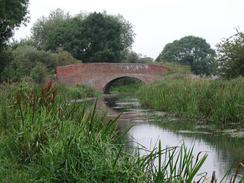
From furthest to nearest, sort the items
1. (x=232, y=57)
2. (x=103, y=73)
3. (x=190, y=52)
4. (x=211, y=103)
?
(x=190, y=52) → (x=103, y=73) → (x=232, y=57) → (x=211, y=103)

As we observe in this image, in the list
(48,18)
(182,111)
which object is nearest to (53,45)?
(48,18)

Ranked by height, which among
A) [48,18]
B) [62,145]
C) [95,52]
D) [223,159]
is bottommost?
[223,159]

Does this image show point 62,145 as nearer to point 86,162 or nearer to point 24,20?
point 86,162

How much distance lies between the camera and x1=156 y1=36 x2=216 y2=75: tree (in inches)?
3223

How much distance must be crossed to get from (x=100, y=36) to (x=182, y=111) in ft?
134

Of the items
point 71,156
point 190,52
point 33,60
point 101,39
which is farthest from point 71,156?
point 190,52

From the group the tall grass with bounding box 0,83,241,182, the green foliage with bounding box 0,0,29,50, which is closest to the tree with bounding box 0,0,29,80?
the green foliage with bounding box 0,0,29,50

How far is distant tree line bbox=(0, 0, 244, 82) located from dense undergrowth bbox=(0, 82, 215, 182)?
47.0 feet

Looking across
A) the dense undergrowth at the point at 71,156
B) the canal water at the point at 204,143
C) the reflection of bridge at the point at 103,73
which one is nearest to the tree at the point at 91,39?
the reflection of bridge at the point at 103,73

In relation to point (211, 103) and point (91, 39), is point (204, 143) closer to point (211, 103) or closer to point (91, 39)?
point (211, 103)

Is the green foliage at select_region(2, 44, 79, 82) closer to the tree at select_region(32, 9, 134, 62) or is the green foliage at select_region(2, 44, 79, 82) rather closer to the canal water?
the tree at select_region(32, 9, 134, 62)

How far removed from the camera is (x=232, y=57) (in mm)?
21031

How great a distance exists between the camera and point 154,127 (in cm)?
1449

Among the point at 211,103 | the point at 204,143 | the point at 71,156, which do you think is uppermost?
the point at 211,103
